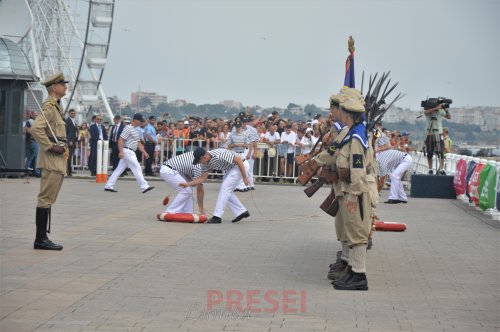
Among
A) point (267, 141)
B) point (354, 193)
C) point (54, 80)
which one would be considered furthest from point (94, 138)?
point (354, 193)

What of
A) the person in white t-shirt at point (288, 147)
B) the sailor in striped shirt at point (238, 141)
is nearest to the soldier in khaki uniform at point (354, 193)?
the sailor in striped shirt at point (238, 141)

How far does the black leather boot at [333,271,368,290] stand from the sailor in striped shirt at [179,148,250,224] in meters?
5.33

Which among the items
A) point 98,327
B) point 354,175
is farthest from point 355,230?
point 98,327

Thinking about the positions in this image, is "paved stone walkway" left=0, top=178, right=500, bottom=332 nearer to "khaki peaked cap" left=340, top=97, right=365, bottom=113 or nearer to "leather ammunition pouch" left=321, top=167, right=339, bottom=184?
"leather ammunition pouch" left=321, top=167, right=339, bottom=184

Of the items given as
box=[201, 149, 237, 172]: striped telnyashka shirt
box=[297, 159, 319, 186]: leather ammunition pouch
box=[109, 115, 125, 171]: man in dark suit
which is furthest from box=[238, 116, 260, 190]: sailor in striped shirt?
box=[297, 159, 319, 186]: leather ammunition pouch

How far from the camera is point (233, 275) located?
997 cm

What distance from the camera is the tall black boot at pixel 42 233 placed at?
11.5m

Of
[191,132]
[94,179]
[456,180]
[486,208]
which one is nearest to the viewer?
[486,208]

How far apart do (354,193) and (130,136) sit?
12122mm

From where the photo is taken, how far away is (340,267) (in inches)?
406

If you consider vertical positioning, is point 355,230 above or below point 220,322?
above

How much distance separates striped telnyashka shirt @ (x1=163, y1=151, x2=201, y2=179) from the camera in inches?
589

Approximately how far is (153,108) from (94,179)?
56121 millimetres

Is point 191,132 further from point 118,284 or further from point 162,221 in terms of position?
point 118,284
